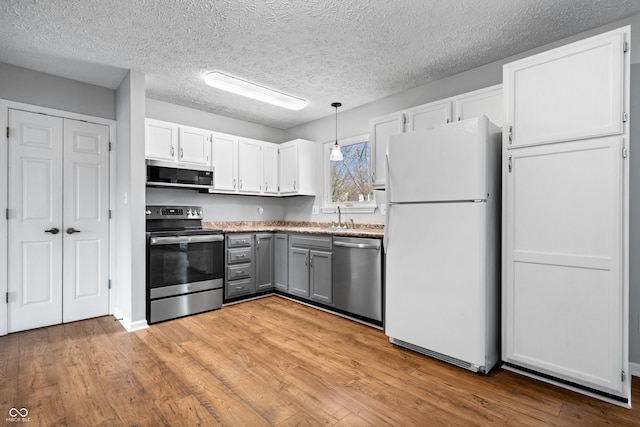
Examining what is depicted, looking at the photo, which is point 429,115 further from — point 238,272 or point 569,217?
point 238,272

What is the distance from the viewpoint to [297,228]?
15.2 ft

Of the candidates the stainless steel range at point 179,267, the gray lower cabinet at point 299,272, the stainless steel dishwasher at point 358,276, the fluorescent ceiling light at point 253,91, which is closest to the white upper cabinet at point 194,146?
the stainless steel range at point 179,267

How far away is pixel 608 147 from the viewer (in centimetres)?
194

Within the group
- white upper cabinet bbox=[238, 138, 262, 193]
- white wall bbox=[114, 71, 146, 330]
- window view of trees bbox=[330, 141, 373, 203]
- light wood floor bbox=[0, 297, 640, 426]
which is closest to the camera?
light wood floor bbox=[0, 297, 640, 426]

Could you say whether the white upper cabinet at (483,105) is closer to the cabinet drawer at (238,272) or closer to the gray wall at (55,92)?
the cabinet drawer at (238,272)

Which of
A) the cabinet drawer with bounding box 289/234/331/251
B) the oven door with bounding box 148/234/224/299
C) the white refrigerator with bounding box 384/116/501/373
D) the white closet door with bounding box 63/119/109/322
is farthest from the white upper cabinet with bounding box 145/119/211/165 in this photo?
the white refrigerator with bounding box 384/116/501/373

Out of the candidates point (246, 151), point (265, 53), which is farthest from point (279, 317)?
point (265, 53)

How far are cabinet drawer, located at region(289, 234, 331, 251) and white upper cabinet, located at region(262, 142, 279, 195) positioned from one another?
102 cm

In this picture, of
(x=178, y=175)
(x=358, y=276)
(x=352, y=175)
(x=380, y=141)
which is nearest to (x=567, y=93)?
(x=380, y=141)

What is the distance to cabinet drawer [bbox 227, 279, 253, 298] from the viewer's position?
13.1 ft

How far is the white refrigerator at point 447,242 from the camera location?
7.43 feet

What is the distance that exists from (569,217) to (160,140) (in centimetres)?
389

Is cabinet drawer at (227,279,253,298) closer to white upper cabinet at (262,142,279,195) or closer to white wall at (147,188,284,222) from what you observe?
white wall at (147,188,284,222)

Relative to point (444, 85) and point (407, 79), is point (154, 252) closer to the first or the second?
point (407, 79)
